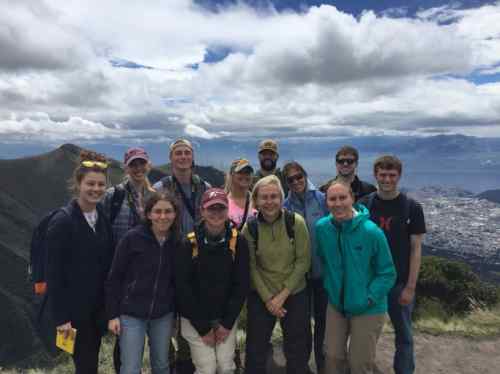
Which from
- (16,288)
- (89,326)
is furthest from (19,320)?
(89,326)

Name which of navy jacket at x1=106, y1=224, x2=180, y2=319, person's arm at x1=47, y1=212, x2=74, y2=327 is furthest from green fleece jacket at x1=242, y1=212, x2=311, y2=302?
person's arm at x1=47, y1=212, x2=74, y2=327

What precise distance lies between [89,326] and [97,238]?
1356 mm

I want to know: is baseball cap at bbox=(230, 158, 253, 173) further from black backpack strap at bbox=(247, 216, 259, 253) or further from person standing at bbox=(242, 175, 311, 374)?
black backpack strap at bbox=(247, 216, 259, 253)

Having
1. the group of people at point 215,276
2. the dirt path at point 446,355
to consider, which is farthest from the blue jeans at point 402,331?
the dirt path at point 446,355

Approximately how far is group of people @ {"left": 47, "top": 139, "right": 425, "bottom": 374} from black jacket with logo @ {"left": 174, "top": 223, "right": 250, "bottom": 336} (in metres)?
0.02

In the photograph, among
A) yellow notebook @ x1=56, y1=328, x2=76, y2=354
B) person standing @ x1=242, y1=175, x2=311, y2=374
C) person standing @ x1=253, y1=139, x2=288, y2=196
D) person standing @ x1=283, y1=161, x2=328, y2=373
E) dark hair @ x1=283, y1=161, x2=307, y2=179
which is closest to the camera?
yellow notebook @ x1=56, y1=328, x2=76, y2=354

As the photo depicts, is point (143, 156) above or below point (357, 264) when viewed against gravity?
above

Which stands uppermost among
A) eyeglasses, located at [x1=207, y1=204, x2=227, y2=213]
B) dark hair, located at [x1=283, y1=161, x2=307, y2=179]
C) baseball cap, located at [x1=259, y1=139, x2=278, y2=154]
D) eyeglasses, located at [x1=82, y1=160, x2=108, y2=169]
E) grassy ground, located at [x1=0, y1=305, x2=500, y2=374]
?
baseball cap, located at [x1=259, y1=139, x2=278, y2=154]

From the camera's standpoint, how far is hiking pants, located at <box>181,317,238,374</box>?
208 inches

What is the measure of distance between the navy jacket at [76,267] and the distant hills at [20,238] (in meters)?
12.9

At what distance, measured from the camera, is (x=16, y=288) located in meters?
99.1

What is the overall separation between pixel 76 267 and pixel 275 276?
297 centimetres

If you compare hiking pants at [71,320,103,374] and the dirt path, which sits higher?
hiking pants at [71,320,103,374]

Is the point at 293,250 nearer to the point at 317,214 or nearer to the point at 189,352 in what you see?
the point at 317,214
